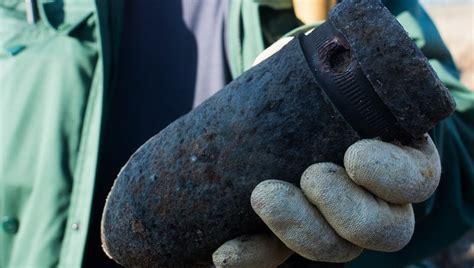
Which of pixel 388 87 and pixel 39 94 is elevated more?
pixel 388 87

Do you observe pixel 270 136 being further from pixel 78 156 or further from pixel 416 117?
pixel 78 156

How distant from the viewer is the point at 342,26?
1.09m

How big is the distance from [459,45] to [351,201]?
7256mm

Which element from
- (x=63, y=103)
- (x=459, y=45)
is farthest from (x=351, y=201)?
(x=459, y=45)

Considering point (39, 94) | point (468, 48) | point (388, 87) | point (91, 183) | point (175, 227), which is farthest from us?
point (468, 48)

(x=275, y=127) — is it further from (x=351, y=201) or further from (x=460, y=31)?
(x=460, y=31)

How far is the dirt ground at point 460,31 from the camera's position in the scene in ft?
23.6

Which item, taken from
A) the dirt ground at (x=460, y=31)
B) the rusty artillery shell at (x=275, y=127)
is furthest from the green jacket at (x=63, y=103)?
the dirt ground at (x=460, y=31)

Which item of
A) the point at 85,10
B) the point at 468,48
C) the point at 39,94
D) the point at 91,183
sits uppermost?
the point at 85,10

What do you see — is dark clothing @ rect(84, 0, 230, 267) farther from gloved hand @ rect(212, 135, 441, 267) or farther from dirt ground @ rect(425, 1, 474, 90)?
dirt ground @ rect(425, 1, 474, 90)

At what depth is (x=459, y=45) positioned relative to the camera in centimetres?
797

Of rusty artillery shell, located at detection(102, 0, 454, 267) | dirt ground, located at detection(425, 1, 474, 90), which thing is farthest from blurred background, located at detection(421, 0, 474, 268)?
rusty artillery shell, located at detection(102, 0, 454, 267)

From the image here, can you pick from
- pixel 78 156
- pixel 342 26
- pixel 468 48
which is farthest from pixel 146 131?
pixel 468 48

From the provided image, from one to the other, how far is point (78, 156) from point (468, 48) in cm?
658
